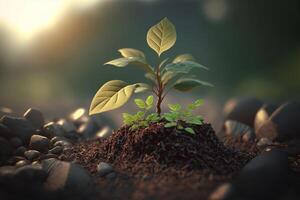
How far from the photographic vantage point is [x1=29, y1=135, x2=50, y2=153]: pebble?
307cm

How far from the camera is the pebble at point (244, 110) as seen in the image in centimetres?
485

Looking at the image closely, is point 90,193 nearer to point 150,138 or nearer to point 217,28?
point 150,138

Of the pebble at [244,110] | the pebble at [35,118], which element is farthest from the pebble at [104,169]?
the pebble at [244,110]

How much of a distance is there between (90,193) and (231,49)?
9665 millimetres

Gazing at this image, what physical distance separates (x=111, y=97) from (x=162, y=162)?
60 centimetres

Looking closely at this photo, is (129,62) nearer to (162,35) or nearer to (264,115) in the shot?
(162,35)

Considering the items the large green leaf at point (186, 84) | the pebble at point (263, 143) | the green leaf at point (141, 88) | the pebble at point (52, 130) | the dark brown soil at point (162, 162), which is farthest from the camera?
the pebble at point (263, 143)

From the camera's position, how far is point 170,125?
2605 mm

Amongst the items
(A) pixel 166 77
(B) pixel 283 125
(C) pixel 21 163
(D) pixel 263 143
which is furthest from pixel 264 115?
(C) pixel 21 163

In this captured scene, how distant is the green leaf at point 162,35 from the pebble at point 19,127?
4.24ft

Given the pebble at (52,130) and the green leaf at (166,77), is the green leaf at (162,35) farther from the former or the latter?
the pebble at (52,130)

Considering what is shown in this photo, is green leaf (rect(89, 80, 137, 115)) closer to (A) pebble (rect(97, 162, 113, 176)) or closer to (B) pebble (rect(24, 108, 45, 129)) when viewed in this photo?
(A) pebble (rect(97, 162, 113, 176))

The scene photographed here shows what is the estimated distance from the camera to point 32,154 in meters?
2.89

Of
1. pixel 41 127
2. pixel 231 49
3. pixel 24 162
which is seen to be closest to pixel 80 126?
pixel 41 127
